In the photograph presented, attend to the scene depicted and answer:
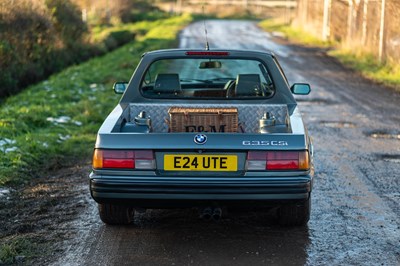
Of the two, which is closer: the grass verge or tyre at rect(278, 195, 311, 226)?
tyre at rect(278, 195, 311, 226)

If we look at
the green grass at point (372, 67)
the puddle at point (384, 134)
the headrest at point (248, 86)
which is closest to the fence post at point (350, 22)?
the green grass at point (372, 67)

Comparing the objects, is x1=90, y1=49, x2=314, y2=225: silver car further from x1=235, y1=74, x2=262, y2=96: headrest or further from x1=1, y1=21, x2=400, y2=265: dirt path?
x1=235, y1=74, x2=262, y2=96: headrest

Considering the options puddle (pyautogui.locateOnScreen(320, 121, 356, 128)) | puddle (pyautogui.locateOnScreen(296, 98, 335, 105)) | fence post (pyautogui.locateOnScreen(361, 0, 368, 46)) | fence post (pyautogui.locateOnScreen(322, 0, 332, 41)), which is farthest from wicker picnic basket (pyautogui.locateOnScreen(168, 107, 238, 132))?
fence post (pyautogui.locateOnScreen(322, 0, 332, 41))

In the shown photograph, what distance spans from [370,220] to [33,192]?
359 cm

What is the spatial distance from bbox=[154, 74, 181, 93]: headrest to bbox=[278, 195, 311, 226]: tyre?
1864 mm

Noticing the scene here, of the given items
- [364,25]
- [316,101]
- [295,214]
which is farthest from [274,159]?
[364,25]

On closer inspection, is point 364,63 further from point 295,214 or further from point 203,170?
point 203,170

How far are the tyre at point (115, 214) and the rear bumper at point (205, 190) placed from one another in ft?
1.86

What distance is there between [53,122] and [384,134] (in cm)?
544

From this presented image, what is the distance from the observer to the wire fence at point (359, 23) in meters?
21.1

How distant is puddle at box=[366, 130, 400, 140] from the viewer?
1114 cm

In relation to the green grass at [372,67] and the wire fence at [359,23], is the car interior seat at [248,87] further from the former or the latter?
the wire fence at [359,23]

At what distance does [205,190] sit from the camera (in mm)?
5707

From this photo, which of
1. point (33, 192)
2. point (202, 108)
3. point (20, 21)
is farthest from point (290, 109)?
point (20, 21)
